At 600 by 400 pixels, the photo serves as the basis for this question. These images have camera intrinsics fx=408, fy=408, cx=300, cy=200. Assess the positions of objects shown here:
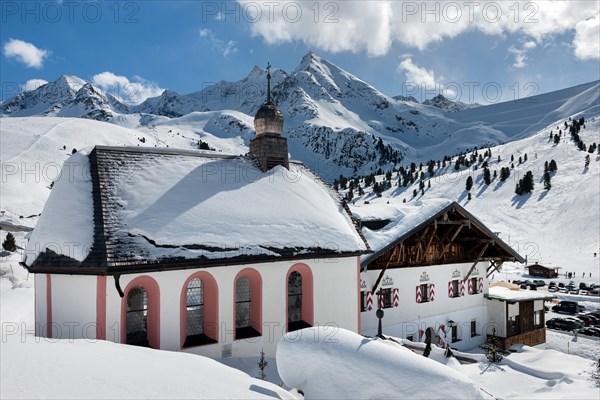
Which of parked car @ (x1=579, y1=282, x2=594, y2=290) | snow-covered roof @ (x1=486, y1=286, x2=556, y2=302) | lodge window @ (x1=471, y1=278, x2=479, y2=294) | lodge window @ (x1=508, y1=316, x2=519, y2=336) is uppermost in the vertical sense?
A: lodge window @ (x1=471, y1=278, x2=479, y2=294)

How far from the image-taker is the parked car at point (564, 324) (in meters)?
30.4

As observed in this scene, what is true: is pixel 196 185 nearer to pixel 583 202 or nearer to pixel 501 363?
pixel 501 363

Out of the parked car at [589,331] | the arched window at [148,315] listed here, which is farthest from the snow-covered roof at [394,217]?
the parked car at [589,331]

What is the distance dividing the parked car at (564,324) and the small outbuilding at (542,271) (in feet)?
88.6

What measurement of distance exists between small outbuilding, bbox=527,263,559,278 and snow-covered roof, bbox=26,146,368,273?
50.3 m

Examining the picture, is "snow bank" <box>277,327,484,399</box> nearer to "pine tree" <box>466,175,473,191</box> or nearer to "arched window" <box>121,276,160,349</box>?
"arched window" <box>121,276,160,349</box>

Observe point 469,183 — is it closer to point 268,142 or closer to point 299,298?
point 268,142

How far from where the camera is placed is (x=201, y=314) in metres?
13.6

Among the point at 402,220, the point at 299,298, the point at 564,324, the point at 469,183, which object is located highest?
the point at 469,183

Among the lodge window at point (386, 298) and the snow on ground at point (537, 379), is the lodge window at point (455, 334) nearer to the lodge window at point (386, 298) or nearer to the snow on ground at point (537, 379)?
the snow on ground at point (537, 379)

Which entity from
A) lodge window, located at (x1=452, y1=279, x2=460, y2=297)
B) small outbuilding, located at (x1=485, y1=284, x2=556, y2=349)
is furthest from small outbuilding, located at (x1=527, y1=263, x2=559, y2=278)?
lodge window, located at (x1=452, y1=279, x2=460, y2=297)

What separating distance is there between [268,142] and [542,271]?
52.8 metres

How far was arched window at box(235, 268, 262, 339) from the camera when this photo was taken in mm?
13172

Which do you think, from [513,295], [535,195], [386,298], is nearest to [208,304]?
[386,298]
